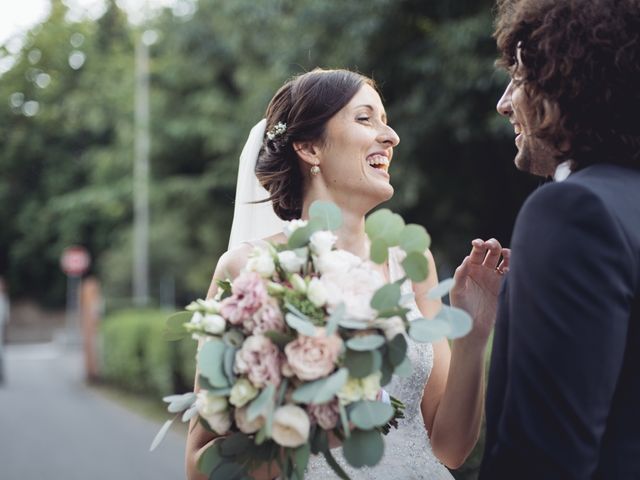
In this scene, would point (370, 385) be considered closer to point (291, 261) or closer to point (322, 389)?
point (322, 389)

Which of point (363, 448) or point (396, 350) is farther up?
point (396, 350)

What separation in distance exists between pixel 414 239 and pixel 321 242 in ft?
0.72

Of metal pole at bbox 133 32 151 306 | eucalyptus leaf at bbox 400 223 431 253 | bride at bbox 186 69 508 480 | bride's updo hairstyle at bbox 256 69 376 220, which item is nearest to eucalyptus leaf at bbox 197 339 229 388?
eucalyptus leaf at bbox 400 223 431 253

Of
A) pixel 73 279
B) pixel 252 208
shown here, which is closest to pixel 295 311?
pixel 252 208

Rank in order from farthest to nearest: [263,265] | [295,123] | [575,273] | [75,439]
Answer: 1. [75,439]
2. [295,123]
3. [263,265]
4. [575,273]

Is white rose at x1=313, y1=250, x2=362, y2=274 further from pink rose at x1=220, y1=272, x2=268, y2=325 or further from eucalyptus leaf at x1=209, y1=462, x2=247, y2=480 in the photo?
eucalyptus leaf at x1=209, y1=462, x2=247, y2=480

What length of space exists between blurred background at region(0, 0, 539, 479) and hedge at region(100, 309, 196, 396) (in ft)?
0.18

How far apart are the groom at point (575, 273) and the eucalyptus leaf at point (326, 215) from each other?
45 cm

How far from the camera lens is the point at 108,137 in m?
39.5

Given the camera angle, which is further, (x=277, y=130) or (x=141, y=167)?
(x=141, y=167)

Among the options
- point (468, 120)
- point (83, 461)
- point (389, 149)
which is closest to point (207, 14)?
point (468, 120)

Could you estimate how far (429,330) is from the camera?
5.94 ft

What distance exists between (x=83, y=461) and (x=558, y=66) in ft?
26.8

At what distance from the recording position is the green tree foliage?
10.6m
